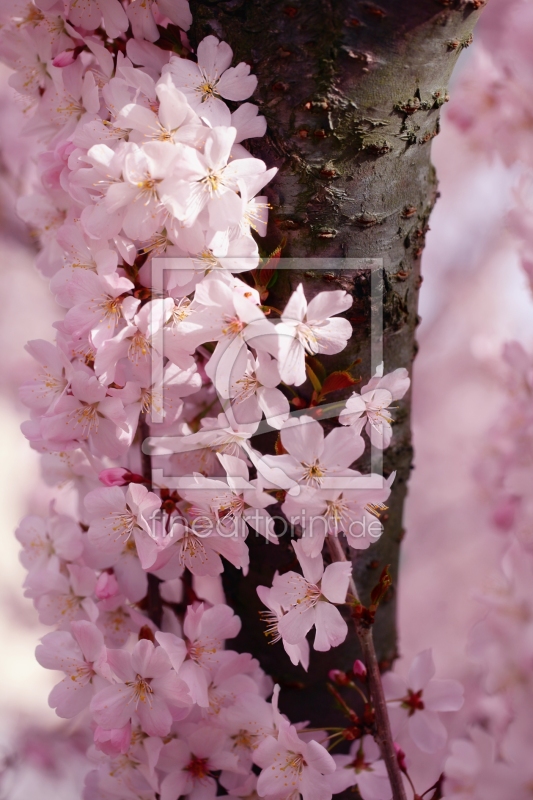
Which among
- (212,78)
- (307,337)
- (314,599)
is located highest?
(212,78)

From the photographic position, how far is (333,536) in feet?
1.87

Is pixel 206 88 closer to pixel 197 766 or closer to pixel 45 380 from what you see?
pixel 45 380

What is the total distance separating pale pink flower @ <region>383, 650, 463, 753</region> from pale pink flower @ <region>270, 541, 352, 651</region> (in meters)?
0.23

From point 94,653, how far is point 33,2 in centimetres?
65

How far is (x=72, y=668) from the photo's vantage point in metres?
0.66

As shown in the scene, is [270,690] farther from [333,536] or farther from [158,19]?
[158,19]

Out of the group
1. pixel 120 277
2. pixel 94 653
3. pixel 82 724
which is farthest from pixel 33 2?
pixel 82 724

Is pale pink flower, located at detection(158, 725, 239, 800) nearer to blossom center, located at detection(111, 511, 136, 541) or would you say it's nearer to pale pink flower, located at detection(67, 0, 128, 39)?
blossom center, located at detection(111, 511, 136, 541)

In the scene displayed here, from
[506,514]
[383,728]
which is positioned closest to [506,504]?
[506,514]

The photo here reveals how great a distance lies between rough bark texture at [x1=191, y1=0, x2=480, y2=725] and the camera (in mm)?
523

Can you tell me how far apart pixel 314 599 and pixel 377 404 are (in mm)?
172

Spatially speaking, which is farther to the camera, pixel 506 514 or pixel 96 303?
pixel 506 514

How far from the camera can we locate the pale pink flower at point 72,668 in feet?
2.14

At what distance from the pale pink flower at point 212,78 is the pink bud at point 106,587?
0.46m
